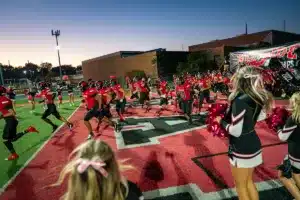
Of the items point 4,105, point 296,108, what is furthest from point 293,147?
point 4,105

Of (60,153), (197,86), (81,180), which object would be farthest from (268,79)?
(81,180)

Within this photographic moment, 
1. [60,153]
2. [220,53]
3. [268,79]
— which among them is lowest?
[60,153]

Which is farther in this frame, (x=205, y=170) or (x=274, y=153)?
(x=274, y=153)

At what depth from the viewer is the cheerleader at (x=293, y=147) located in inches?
135

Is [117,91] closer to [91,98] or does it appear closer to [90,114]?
[91,98]

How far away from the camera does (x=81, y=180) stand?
1.92 metres

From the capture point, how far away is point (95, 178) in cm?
189

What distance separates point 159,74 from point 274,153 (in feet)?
119

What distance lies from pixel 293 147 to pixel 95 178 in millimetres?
2941

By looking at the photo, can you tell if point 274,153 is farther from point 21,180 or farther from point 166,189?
point 21,180

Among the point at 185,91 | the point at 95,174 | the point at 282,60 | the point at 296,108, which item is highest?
the point at 282,60

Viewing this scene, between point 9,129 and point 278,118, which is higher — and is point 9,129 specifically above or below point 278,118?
below

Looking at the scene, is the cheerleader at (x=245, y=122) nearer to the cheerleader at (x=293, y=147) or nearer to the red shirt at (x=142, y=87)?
the cheerleader at (x=293, y=147)

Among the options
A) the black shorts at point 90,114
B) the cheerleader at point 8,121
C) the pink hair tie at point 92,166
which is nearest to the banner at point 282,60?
the black shorts at point 90,114
